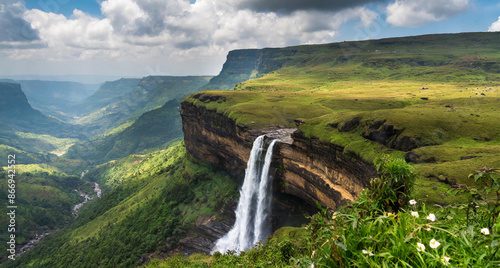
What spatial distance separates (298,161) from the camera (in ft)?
128

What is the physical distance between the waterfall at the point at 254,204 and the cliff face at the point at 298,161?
202 cm

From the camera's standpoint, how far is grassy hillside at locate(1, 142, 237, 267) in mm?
56597

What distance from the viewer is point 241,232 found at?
47000mm

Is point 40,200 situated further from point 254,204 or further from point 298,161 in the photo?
point 298,161

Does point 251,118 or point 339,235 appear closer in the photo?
point 339,235

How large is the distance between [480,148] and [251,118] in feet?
119

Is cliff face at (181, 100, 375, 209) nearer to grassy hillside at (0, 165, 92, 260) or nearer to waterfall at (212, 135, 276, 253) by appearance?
waterfall at (212, 135, 276, 253)

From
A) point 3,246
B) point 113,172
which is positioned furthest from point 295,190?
point 113,172

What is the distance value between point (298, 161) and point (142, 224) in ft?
155

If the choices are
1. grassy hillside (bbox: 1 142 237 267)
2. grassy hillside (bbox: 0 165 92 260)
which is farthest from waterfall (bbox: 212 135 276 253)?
grassy hillside (bbox: 0 165 92 260)

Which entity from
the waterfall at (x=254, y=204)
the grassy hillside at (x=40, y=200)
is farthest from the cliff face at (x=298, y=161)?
the grassy hillside at (x=40, y=200)

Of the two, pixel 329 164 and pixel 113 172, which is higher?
pixel 329 164

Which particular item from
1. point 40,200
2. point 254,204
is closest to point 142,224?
point 254,204

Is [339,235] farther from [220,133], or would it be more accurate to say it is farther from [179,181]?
[179,181]
